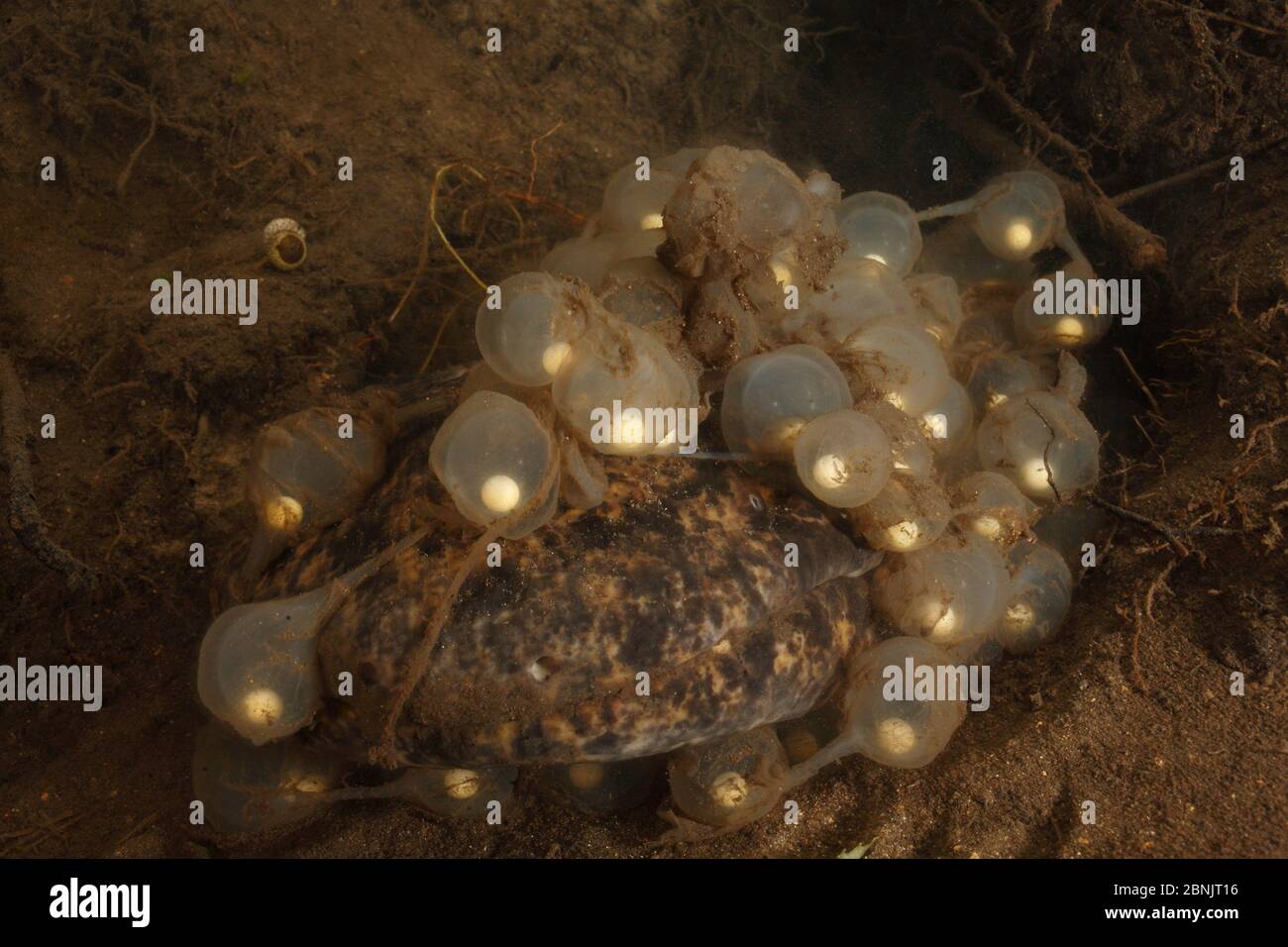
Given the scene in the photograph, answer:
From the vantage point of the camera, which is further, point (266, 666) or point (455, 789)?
point (455, 789)

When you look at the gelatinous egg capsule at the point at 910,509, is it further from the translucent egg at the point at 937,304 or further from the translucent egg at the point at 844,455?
the translucent egg at the point at 937,304

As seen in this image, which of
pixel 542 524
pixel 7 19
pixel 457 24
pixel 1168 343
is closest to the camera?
pixel 542 524

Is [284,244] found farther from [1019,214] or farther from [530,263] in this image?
[1019,214]

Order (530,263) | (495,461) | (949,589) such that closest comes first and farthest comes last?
(495,461) → (949,589) → (530,263)

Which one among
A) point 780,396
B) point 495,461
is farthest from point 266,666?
point 780,396

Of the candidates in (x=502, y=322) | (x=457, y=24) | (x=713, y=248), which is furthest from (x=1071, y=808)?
(x=457, y=24)

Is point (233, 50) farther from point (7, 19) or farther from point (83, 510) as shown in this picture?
point (83, 510)

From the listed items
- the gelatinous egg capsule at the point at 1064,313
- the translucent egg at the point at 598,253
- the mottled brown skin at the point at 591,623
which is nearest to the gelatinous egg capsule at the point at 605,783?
the mottled brown skin at the point at 591,623
